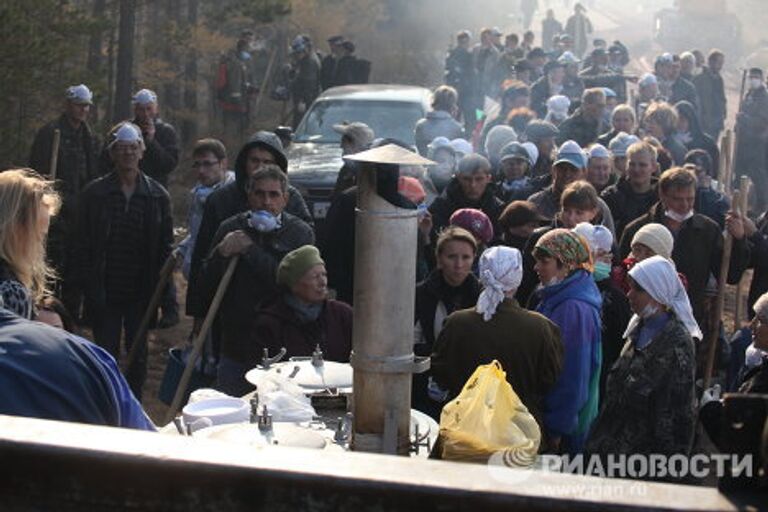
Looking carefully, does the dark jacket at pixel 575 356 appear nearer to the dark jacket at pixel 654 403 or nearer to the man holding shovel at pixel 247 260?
the dark jacket at pixel 654 403

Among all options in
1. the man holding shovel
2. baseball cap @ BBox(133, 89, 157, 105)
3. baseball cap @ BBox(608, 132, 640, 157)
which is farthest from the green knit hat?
baseball cap @ BBox(608, 132, 640, 157)

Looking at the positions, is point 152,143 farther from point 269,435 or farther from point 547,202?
point 269,435

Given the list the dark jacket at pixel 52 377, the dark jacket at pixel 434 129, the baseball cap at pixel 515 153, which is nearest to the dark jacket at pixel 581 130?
the dark jacket at pixel 434 129

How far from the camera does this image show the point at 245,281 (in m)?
7.58

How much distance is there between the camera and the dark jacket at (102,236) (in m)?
9.37

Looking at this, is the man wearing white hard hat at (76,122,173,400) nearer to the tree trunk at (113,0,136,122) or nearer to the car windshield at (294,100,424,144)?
the car windshield at (294,100,424,144)

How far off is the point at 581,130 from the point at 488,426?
33.9 feet

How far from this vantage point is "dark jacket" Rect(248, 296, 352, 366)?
6.72m

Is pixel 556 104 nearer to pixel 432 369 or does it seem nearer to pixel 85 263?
pixel 85 263

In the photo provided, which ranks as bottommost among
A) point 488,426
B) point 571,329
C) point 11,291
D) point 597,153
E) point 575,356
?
point 575,356

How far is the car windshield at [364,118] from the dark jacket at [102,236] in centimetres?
642

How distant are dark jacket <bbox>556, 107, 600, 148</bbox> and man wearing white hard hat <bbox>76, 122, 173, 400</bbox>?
6154 millimetres

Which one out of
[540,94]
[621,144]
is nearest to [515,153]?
[621,144]

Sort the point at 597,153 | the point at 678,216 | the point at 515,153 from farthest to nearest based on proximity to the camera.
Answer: the point at 515,153 < the point at 597,153 < the point at 678,216
